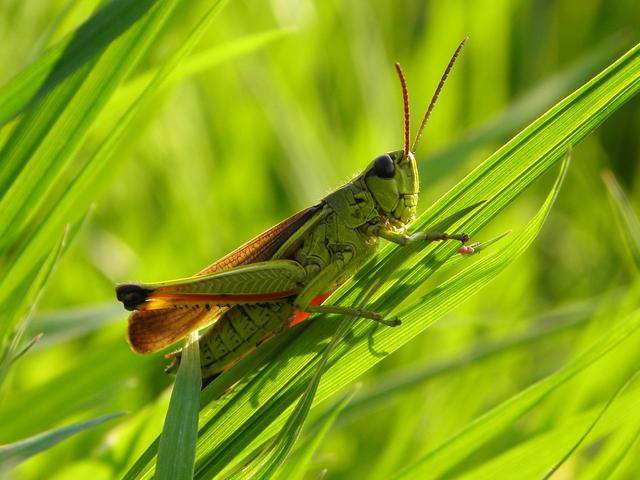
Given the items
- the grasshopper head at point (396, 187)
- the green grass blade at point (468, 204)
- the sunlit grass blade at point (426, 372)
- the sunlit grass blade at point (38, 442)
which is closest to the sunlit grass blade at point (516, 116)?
the grasshopper head at point (396, 187)

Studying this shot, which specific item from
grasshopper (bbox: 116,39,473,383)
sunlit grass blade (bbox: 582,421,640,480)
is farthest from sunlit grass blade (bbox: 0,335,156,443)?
sunlit grass blade (bbox: 582,421,640,480)

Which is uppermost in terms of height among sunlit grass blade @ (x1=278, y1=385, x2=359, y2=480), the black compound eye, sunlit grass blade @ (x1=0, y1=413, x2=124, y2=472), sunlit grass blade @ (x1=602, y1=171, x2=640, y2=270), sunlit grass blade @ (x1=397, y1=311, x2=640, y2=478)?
the black compound eye

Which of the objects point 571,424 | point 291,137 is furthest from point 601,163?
point 571,424

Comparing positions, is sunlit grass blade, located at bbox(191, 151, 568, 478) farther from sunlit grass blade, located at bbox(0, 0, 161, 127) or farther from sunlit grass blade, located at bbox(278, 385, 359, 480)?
sunlit grass blade, located at bbox(0, 0, 161, 127)

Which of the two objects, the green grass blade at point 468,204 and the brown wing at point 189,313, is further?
the brown wing at point 189,313

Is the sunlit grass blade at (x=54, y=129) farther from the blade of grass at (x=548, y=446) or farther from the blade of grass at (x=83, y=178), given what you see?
the blade of grass at (x=548, y=446)

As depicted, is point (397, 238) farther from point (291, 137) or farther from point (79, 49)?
point (291, 137)
